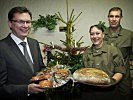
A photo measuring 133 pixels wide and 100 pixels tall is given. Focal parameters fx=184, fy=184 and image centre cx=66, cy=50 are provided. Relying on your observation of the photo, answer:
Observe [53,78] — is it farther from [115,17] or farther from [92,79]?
[115,17]

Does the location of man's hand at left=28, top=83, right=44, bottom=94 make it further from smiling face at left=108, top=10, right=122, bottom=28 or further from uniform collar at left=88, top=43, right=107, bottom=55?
smiling face at left=108, top=10, right=122, bottom=28

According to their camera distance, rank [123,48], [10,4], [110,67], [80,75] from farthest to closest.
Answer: [10,4], [123,48], [110,67], [80,75]

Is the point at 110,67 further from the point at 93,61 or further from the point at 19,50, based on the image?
the point at 19,50

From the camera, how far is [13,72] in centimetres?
126

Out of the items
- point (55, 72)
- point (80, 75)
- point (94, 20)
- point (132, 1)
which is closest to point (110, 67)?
point (80, 75)

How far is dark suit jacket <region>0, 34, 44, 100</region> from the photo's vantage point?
121 cm

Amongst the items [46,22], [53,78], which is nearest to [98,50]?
[53,78]

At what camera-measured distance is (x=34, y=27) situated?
3.85 m

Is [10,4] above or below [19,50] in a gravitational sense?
above

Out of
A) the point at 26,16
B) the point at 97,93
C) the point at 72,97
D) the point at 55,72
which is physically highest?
the point at 26,16

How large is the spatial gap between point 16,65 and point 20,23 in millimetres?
293

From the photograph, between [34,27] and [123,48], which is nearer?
[123,48]

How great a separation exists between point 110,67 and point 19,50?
1042 millimetres

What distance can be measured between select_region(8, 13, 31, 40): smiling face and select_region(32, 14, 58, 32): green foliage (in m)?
2.46
